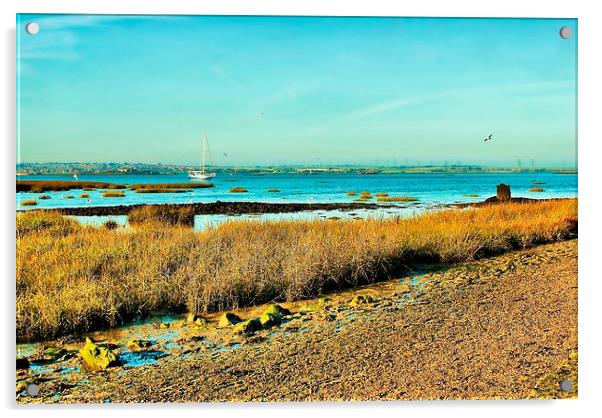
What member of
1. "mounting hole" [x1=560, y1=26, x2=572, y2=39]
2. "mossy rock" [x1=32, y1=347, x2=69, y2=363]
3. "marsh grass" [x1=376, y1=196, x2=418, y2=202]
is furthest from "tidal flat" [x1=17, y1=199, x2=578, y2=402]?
"mounting hole" [x1=560, y1=26, x2=572, y2=39]

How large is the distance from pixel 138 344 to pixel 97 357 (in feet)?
0.83

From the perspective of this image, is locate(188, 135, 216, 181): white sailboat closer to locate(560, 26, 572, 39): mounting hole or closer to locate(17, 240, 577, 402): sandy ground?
locate(17, 240, 577, 402): sandy ground

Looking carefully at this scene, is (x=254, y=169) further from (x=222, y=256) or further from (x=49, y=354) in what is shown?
(x=49, y=354)

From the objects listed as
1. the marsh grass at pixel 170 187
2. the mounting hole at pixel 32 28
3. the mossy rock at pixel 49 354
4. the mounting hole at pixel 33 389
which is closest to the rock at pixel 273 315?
the marsh grass at pixel 170 187

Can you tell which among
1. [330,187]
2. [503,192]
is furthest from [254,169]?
[503,192]

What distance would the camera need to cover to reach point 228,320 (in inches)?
146

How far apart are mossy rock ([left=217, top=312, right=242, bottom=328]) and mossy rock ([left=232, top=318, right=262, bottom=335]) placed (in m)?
0.06

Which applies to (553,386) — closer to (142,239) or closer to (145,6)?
(142,239)

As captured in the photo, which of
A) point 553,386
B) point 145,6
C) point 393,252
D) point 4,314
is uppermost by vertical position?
point 145,6

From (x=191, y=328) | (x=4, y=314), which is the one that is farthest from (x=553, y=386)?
(x=4, y=314)

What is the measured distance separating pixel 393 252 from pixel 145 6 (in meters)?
2.57

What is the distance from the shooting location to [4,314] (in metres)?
3.45

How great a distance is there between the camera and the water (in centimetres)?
383

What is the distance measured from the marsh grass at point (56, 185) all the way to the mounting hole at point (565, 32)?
125 inches
